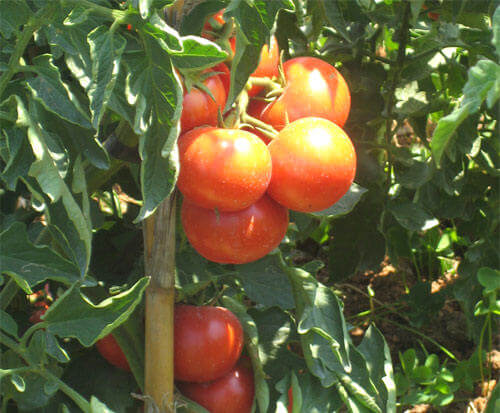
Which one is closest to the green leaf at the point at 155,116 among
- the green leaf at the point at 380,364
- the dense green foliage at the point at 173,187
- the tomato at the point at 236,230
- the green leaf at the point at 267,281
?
the dense green foliage at the point at 173,187

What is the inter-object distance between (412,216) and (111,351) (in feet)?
1.92

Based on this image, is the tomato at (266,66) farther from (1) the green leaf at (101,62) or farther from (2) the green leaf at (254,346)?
(2) the green leaf at (254,346)

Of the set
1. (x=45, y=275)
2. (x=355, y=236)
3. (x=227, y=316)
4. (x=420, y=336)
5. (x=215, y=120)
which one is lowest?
(x=420, y=336)

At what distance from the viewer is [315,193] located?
0.72m

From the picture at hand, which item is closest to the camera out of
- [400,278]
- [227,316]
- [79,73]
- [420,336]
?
[79,73]

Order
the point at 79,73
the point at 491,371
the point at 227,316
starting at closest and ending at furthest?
the point at 79,73, the point at 227,316, the point at 491,371

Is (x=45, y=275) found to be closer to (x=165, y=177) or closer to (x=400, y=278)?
(x=165, y=177)

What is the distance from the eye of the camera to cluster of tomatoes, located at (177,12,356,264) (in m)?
0.70

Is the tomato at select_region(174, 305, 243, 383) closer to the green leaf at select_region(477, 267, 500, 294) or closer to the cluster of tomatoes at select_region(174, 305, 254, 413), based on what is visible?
the cluster of tomatoes at select_region(174, 305, 254, 413)

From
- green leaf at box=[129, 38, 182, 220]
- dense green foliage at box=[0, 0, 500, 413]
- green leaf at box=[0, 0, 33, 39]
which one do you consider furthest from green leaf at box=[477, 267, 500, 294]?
green leaf at box=[0, 0, 33, 39]

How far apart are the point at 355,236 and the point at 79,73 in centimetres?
76

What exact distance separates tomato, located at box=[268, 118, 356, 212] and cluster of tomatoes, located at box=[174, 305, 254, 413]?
0.24 metres

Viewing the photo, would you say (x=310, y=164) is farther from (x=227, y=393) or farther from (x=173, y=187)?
(x=227, y=393)

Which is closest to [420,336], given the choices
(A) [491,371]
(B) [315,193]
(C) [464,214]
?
(A) [491,371]
